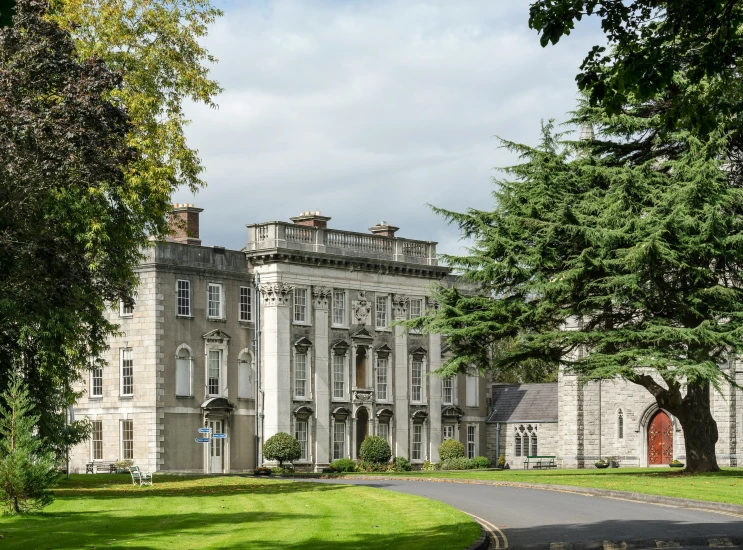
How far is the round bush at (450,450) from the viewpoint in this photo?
226ft

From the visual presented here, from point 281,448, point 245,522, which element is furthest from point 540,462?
point 245,522

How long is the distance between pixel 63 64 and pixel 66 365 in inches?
352

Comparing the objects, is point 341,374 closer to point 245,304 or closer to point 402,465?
point 402,465

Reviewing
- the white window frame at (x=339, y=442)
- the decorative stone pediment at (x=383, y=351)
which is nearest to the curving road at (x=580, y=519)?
the white window frame at (x=339, y=442)

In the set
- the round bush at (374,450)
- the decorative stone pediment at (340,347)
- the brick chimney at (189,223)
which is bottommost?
the round bush at (374,450)

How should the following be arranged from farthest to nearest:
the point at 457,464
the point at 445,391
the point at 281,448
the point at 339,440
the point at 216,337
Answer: the point at 445,391, the point at 457,464, the point at 339,440, the point at 216,337, the point at 281,448

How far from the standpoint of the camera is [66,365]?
34969mm

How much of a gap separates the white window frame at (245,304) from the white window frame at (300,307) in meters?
2.26

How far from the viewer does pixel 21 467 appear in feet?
80.5

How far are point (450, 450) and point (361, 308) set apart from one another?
943cm

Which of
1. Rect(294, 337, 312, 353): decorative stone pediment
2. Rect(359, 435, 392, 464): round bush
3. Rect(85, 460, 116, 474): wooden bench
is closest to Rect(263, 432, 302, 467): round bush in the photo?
Rect(359, 435, 392, 464): round bush

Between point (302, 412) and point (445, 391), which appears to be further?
point (445, 391)

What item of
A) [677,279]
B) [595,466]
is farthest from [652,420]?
[677,279]

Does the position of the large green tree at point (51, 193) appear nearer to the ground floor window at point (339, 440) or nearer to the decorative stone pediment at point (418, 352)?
the ground floor window at point (339, 440)
